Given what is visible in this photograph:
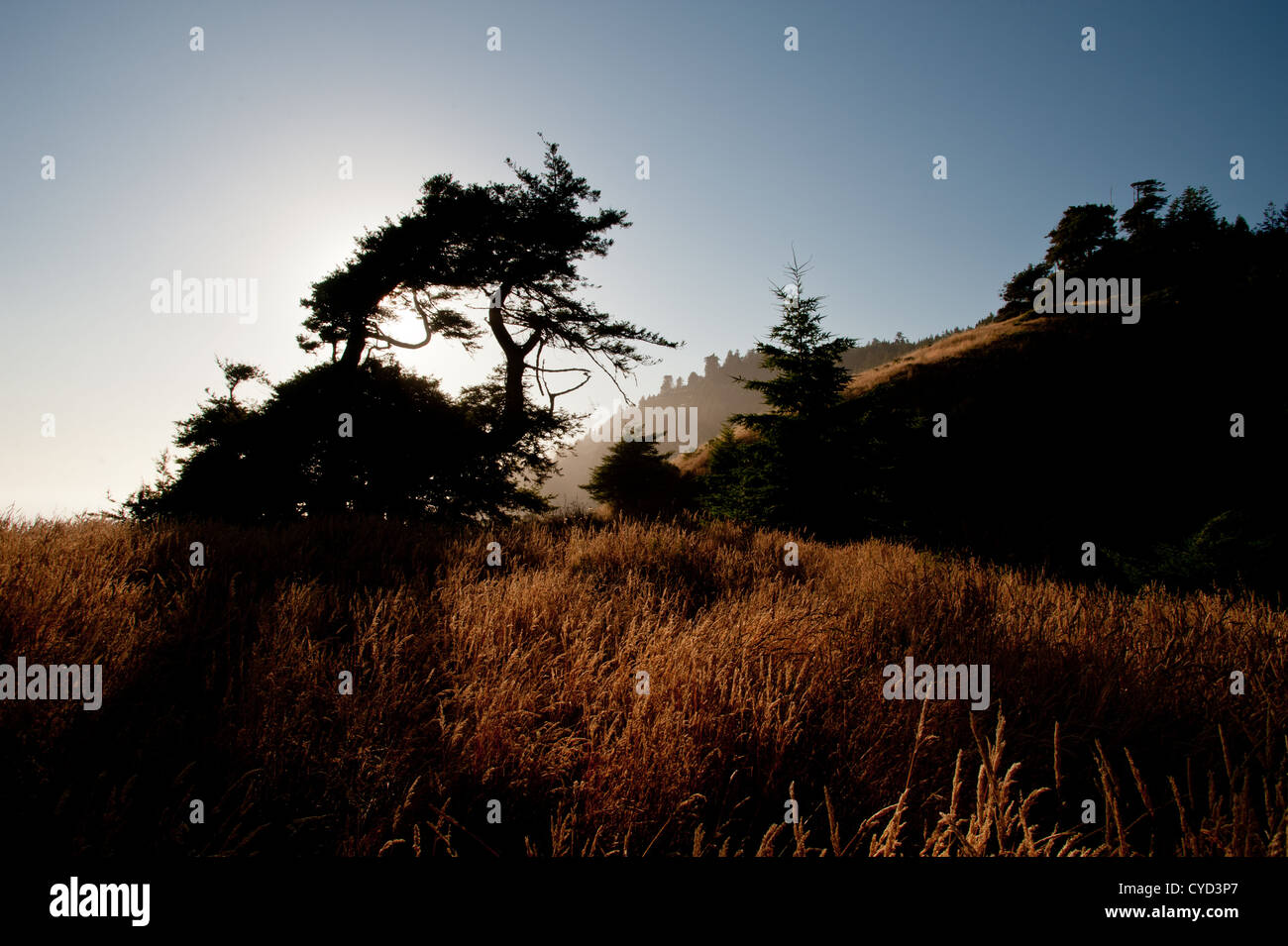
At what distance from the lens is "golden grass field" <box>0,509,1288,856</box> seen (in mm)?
1637

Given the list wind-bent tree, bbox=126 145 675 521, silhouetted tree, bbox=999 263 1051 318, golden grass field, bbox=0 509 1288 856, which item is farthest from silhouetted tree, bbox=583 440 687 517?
silhouetted tree, bbox=999 263 1051 318

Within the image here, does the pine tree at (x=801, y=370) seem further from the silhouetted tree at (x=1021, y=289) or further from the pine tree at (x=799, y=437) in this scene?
the silhouetted tree at (x=1021, y=289)

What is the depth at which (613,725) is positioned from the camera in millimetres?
1996

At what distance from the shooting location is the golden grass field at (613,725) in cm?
164

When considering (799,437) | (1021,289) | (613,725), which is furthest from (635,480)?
(1021,289)

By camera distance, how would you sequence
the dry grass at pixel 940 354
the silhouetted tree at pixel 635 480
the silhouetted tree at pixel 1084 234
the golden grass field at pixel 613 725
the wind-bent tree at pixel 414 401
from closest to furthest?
the golden grass field at pixel 613 725 → the wind-bent tree at pixel 414 401 → the silhouetted tree at pixel 635 480 → the dry grass at pixel 940 354 → the silhouetted tree at pixel 1084 234

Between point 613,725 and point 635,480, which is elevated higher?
point 635,480

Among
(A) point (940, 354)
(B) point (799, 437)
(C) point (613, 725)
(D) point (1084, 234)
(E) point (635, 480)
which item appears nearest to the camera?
(C) point (613, 725)

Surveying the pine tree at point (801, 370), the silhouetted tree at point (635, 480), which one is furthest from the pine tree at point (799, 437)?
the silhouetted tree at point (635, 480)

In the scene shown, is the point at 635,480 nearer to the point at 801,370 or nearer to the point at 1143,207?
the point at 801,370

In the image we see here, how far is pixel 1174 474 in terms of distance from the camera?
69.8 ft

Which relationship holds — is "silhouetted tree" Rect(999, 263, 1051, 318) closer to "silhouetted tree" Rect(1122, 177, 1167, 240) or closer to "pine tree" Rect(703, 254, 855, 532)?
"silhouetted tree" Rect(1122, 177, 1167, 240)

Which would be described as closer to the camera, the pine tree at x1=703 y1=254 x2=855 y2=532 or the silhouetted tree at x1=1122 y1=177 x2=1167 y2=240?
the pine tree at x1=703 y1=254 x2=855 y2=532
